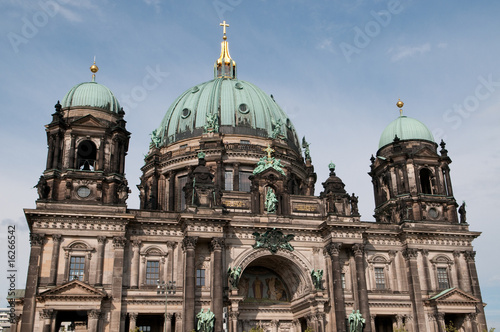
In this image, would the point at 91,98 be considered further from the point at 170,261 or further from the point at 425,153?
the point at 425,153

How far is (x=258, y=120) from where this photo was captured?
202 ft

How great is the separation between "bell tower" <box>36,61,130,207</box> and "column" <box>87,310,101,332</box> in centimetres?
879

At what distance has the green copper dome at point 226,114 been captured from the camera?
60.6 m

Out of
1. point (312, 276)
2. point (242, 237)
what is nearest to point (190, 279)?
point (242, 237)

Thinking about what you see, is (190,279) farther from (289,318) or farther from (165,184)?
(165,184)

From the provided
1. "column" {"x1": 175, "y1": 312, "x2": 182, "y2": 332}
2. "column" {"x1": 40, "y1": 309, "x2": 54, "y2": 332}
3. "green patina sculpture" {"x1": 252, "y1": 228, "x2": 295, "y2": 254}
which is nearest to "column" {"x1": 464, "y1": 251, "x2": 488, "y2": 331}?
"green patina sculpture" {"x1": 252, "y1": 228, "x2": 295, "y2": 254}

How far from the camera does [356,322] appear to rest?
4538 centimetres

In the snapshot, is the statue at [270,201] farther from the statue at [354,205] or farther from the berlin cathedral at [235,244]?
the statue at [354,205]

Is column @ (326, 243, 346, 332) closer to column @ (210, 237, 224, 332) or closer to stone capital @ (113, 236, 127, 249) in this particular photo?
column @ (210, 237, 224, 332)

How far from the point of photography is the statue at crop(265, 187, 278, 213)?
49219mm

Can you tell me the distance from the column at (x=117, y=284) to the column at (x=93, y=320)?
1258 millimetres

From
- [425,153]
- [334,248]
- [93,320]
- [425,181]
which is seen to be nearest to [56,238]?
[93,320]

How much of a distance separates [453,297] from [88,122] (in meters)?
35.6

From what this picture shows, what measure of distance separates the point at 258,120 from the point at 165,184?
12.6 m
